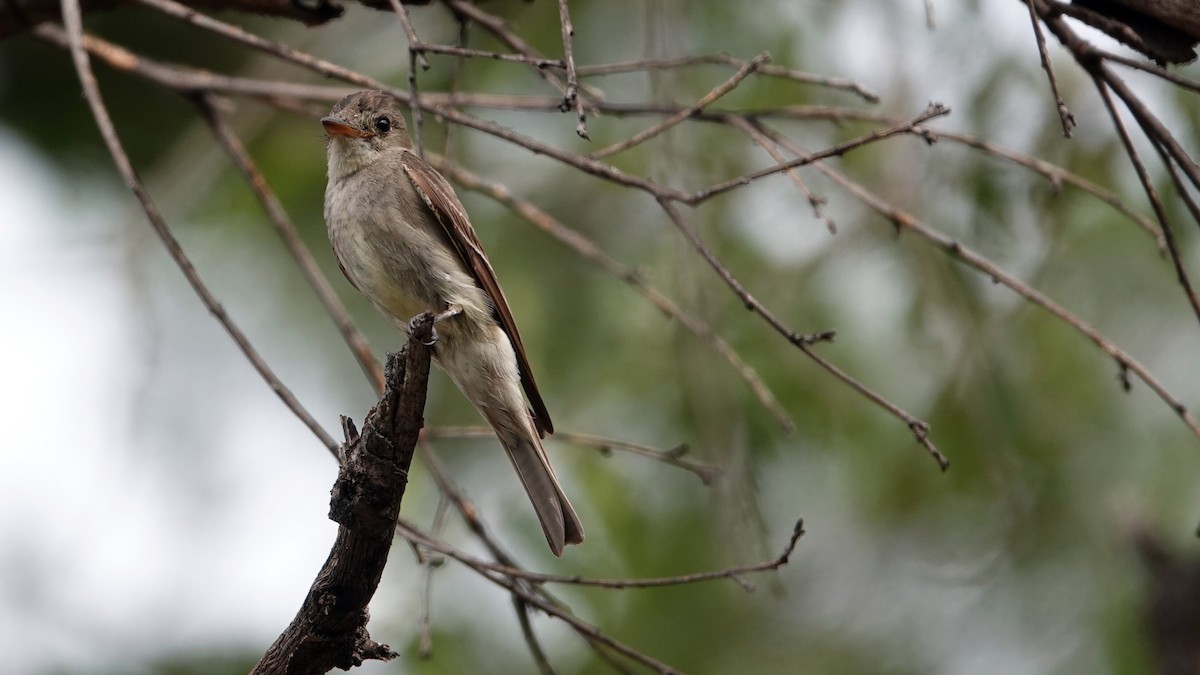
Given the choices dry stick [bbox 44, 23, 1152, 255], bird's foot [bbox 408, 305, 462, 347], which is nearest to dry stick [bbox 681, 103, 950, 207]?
dry stick [bbox 44, 23, 1152, 255]

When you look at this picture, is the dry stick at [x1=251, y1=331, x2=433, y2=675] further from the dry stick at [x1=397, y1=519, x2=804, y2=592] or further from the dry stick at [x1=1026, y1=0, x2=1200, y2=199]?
the dry stick at [x1=1026, y1=0, x2=1200, y2=199]

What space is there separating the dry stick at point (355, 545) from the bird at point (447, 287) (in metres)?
0.93

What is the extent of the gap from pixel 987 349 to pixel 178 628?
405 centimetres

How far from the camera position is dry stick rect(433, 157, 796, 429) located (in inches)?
146

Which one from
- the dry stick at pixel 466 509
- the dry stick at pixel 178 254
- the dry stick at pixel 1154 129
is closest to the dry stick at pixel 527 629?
the dry stick at pixel 466 509

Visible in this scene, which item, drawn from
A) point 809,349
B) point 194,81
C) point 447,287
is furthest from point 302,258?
point 809,349

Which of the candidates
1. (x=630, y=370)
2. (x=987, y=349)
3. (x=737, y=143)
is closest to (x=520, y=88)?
(x=737, y=143)

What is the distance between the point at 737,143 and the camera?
214 inches

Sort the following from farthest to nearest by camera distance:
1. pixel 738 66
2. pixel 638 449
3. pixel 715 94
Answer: pixel 638 449 → pixel 738 66 → pixel 715 94

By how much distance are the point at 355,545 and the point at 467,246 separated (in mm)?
1279

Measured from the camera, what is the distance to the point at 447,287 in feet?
12.4

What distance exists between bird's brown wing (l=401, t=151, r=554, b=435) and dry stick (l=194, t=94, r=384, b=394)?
16.0 inches

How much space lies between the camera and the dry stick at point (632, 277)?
3703 millimetres

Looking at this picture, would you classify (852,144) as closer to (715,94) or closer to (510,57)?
(715,94)
